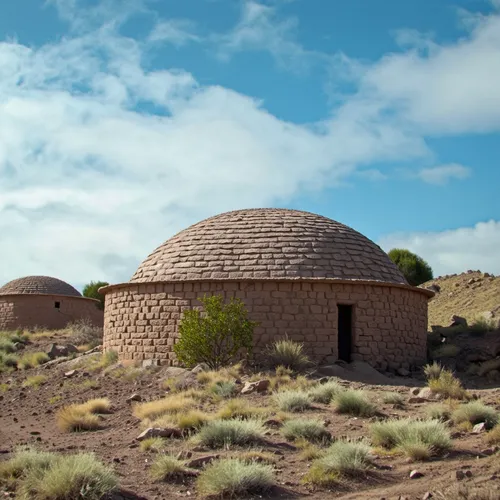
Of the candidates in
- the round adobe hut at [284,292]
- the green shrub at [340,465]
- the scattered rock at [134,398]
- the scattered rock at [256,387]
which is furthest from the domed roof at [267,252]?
the green shrub at [340,465]

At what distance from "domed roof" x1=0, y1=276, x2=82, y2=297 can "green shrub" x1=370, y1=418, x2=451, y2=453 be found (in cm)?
2258

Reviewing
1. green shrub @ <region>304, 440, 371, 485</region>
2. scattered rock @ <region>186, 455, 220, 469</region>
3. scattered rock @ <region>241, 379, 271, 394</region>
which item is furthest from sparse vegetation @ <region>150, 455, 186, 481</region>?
scattered rock @ <region>241, 379, 271, 394</region>

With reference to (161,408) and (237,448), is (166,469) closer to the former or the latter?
(237,448)

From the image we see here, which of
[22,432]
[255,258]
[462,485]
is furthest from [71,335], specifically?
[462,485]

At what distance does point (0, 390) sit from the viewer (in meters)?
16.8

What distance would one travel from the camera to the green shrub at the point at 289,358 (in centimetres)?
1475

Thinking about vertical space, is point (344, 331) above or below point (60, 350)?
above

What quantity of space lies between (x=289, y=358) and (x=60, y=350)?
393 inches

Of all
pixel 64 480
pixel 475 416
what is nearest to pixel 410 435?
pixel 475 416

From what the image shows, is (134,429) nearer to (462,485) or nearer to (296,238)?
(462,485)

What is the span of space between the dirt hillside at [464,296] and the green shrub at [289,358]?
14.3 metres

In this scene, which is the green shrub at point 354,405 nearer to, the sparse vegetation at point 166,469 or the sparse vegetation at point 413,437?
the sparse vegetation at point 413,437

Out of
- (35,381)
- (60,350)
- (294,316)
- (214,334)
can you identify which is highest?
(294,316)

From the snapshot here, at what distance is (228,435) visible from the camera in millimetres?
9234
